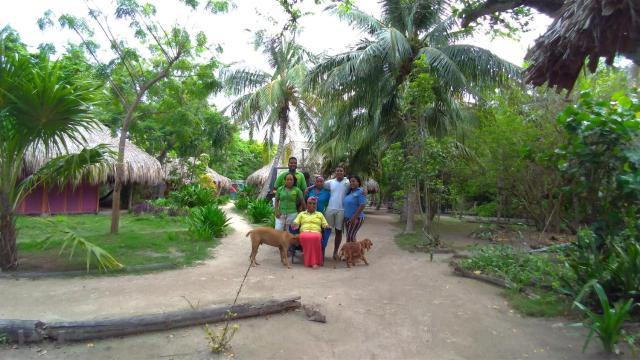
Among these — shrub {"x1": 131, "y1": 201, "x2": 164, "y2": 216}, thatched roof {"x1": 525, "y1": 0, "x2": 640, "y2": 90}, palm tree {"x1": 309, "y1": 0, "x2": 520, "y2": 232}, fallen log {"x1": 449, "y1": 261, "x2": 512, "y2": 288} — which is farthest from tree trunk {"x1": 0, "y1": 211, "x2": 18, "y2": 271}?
shrub {"x1": 131, "y1": 201, "x2": 164, "y2": 216}

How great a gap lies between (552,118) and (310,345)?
852 cm

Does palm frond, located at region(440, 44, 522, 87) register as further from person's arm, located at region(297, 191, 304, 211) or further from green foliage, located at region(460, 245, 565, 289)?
person's arm, located at region(297, 191, 304, 211)

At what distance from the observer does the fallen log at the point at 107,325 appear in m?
3.77

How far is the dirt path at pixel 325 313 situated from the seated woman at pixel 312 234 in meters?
0.32

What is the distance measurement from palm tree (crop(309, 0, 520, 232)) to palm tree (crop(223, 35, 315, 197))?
12.2ft

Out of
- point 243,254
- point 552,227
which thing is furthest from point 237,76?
point 552,227

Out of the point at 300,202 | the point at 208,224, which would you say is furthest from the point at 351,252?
the point at 208,224

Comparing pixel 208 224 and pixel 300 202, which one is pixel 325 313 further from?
pixel 208 224

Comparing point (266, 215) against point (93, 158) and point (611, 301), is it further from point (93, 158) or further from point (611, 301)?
point (611, 301)

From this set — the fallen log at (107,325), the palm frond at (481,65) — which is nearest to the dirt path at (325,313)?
the fallen log at (107,325)

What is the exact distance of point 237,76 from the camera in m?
18.4

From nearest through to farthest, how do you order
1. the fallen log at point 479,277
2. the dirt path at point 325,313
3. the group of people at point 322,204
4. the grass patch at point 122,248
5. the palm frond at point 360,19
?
the dirt path at point 325,313, the fallen log at point 479,277, the grass patch at point 122,248, the group of people at point 322,204, the palm frond at point 360,19

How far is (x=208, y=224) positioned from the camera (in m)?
9.96

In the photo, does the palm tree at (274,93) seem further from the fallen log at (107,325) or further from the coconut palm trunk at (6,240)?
the fallen log at (107,325)
